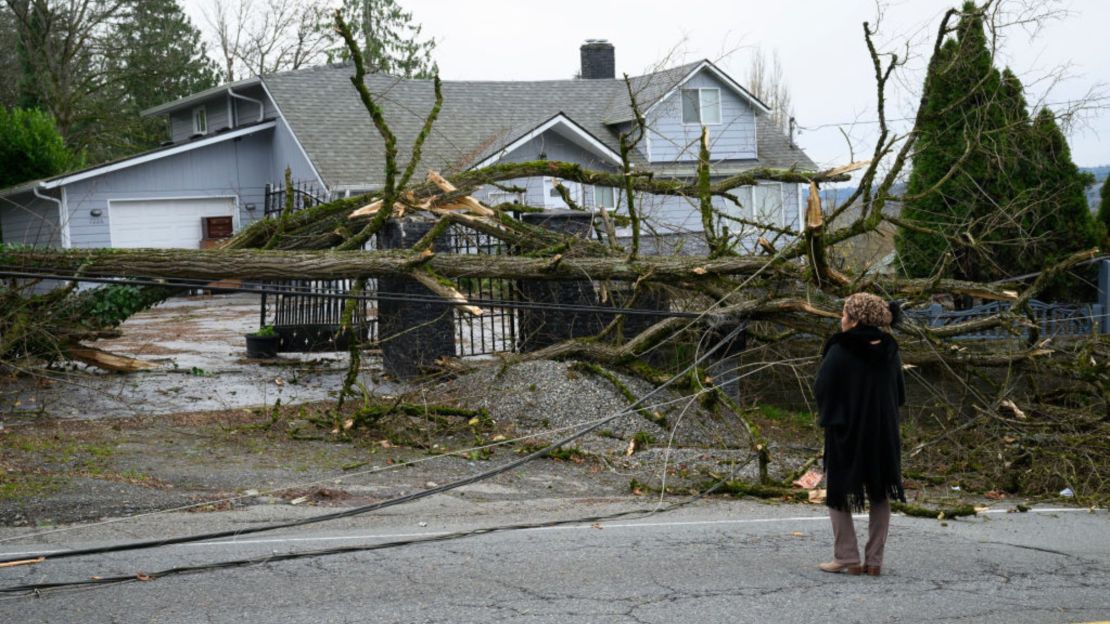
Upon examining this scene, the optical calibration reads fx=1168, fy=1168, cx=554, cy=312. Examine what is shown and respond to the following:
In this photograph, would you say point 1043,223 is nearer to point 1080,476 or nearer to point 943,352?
point 943,352

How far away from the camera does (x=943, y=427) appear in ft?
36.4

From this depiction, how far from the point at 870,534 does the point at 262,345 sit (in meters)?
11.1

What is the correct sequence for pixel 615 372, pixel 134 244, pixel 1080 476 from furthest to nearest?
pixel 134 244, pixel 615 372, pixel 1080 476

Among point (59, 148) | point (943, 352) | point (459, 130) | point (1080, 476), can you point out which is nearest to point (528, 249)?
point (943, 352)

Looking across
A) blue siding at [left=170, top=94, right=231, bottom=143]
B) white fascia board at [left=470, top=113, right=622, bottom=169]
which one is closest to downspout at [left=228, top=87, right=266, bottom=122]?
blue siding at [left=170, top=94, right=231, bottom=143]

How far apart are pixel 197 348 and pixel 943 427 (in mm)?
10764

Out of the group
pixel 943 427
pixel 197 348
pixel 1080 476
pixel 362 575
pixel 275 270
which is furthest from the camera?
pixel 197 348

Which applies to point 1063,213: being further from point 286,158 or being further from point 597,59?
point 597,59

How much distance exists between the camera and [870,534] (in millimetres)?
6438

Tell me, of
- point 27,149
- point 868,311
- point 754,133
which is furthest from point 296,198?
point 754,133

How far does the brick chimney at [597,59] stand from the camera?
122 feet

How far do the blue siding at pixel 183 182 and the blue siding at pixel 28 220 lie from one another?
32.7 inches

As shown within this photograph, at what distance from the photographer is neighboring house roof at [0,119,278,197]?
26.3 metres

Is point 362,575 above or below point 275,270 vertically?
below
